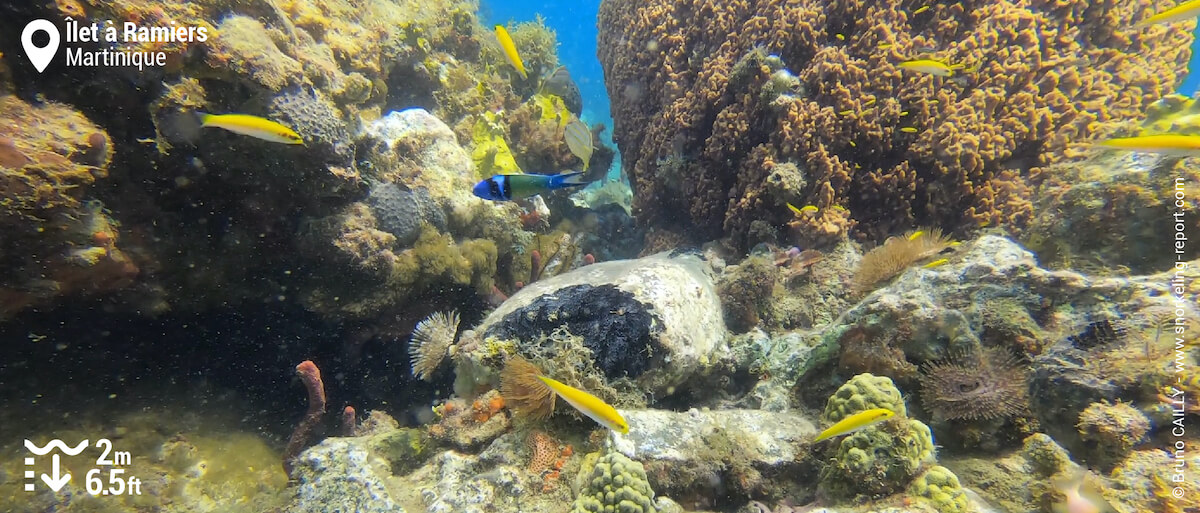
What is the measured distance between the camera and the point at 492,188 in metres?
3.72

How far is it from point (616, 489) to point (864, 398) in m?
1.71

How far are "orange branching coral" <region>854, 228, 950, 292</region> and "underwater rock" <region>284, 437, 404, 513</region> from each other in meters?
4.55

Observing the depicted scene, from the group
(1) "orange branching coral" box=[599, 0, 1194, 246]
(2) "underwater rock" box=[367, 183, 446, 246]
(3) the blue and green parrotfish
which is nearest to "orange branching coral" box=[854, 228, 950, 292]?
(1) "orange branching coral" box=[599, 0, 1194, 246]

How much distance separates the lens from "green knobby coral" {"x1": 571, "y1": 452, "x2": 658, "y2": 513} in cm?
261

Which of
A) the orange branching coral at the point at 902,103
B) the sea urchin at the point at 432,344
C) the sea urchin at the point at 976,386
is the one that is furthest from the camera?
the orange branching coral at the point at 902,103

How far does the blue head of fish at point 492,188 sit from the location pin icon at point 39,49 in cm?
279

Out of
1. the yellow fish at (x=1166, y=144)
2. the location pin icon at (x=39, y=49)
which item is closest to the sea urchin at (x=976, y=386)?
the yellow fish at (x=1166, y=144)

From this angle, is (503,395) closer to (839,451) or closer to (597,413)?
(597,413)

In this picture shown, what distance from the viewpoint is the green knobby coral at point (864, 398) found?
2961 mm

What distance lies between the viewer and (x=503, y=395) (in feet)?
10.7

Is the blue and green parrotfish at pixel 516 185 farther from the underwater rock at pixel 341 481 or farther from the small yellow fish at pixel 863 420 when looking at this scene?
the small yellow fish at pixel 863 420

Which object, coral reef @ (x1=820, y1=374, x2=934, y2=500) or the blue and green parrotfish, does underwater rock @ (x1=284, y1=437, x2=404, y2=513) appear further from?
coral reef @ (x1=820, y1=374, x2=934, y2=500)

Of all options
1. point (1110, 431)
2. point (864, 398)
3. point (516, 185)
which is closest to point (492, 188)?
point (516, 185)

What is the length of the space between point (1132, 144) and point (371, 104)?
27.1 feet
